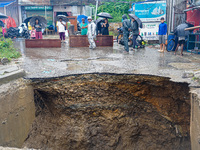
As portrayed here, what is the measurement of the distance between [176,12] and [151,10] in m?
1.79

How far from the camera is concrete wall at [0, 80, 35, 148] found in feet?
13.9

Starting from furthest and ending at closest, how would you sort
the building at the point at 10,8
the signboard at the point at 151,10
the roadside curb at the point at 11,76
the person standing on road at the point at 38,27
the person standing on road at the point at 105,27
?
1. the building at the point at 10,8
2. the person standing on road at the point at 38,27
3. the signboard at the point at 151,10
4. the person standing on road at the point at 105,27
5. the roadside curb at the point at 11,76

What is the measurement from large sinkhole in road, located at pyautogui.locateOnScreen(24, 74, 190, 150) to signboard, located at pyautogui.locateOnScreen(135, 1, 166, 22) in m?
8.46

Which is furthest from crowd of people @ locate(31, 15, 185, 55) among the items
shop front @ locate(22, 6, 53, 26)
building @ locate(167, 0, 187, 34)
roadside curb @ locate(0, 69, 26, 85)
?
shop front @ locate(22, 6, 53, 26)

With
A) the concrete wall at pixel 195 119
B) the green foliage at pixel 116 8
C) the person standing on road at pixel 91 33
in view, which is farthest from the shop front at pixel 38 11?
the concrete wall at pixel 195 119

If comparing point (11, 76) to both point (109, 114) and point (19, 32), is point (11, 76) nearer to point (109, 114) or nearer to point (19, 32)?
point (109, 114)

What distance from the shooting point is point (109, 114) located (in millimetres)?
5500

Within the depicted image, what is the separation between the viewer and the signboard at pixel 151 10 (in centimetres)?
1244

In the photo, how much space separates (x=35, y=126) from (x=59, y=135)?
0.65 m

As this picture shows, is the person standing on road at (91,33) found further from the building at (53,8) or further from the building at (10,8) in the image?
the building at (10,8)

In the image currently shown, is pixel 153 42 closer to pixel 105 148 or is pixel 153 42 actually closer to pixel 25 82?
pixel 105 148

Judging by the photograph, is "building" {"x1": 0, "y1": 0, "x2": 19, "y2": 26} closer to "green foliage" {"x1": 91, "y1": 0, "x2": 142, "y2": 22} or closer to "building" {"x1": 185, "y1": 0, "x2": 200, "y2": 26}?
"green foliage" {"x1": 91, "y1": 0, "x2": 142, "y2": 22}

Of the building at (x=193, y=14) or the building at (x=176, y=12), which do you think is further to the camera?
the building at (x=176, y=12)

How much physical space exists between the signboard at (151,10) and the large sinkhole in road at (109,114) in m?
8.46
